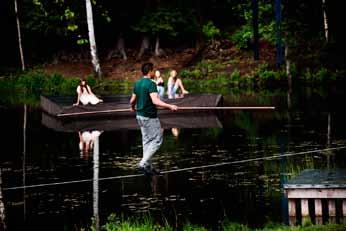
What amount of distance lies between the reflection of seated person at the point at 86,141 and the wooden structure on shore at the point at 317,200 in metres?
9.25

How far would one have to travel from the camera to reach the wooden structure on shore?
42.5ft

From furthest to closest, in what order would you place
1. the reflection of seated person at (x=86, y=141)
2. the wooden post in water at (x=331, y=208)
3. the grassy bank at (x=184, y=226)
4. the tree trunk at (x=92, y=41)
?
the tree trunk at (x=92, y=41), the reflection of seated person at (x=86, y=141), the wooden post in water at (x=331, y=208), the grassy bank at (x=184, y=226)

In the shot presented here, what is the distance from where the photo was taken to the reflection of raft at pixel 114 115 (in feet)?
99.5

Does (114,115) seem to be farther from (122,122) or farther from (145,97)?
(145,97)

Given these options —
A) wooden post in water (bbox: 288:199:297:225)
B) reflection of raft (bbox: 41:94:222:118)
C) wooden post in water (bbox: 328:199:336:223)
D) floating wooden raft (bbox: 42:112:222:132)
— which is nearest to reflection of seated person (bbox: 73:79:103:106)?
reflection of raft (bbox: 41:94:222:118)

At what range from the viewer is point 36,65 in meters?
54.4

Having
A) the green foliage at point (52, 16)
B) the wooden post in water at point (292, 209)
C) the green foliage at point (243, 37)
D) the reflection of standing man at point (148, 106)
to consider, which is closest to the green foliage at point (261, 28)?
the green foliage at point (243, 37)

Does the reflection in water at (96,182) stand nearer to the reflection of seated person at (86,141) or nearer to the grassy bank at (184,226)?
the reflection of seated person at (86,141)

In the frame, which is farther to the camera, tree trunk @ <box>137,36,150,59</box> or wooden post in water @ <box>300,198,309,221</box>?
tree trunk @ <box>137,36,150,59</box>

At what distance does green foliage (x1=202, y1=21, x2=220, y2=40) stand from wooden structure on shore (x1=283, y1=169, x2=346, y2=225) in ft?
132

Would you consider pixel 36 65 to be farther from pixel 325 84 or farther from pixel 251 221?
pixel 251 221

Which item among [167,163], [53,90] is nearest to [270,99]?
[53,90]

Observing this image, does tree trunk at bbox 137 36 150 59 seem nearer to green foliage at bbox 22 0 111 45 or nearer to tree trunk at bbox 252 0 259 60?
green foliage at bbox 22 0 111 45

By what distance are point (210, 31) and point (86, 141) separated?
2892 cm
